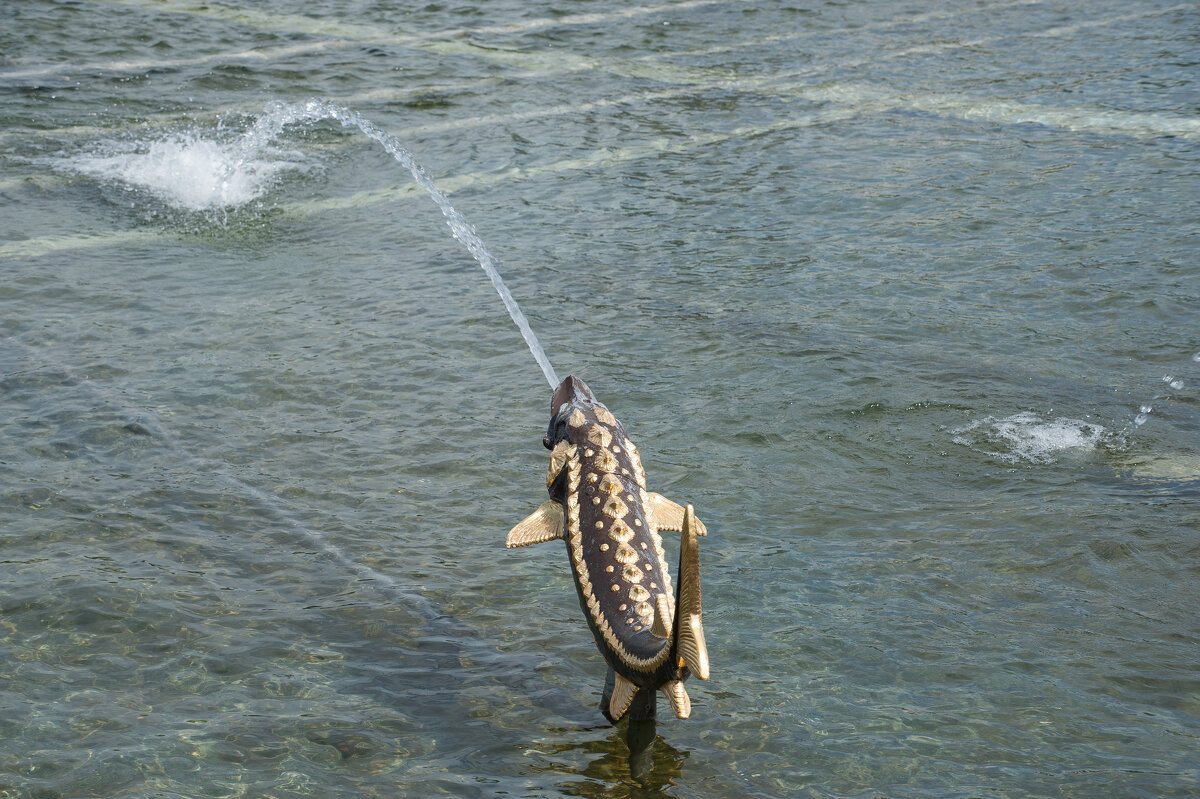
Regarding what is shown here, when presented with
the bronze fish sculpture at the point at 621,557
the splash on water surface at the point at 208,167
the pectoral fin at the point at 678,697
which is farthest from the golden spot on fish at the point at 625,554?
the splash on water surface at the point at 208,167

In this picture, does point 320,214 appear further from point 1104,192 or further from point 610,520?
point 610,520

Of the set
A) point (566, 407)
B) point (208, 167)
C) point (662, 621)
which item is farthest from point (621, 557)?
point (208, 167)

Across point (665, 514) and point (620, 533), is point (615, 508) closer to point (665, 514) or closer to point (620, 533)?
point (620, 533)

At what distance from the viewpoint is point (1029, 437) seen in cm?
620

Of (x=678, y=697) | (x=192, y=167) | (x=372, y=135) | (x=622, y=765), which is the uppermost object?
(x=372, y=135)

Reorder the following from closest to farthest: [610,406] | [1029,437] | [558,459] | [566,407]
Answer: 1. [558,459]
2. [566,407]
3. [1029,437]
4. [610,406]

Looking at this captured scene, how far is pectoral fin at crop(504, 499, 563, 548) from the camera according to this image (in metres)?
3.78

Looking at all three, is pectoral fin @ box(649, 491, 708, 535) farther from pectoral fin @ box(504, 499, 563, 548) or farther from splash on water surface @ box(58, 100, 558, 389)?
splash on water surface @ box(58, 100, 558, 389)

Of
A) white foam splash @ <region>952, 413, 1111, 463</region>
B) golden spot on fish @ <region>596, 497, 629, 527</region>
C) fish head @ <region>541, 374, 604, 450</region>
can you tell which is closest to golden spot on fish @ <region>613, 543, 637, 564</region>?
golden spot on fish @ <region>596, 497, 629, 527</region>

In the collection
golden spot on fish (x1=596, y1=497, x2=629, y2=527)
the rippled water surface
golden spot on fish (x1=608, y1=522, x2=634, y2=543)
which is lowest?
the rippled water surface

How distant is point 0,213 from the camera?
9.68 m

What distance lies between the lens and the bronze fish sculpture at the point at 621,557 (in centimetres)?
305

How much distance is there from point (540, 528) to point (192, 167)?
8.45 m

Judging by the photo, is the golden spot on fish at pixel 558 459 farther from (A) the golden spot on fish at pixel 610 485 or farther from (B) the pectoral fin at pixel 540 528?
(A) the golden spot on fish at pixel 610 485
